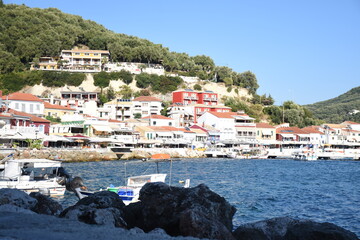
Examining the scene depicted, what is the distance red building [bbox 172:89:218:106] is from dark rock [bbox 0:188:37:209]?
232ft

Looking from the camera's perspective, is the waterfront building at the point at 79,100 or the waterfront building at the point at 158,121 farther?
the waterfront building at the point at 79,100

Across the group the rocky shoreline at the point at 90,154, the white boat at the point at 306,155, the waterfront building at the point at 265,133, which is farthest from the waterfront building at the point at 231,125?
the rocky shoreline at the point at 90,154

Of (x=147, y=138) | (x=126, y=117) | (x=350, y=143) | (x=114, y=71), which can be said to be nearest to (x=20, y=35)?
(x=114, y=71)

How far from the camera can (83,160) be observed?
49.1 m

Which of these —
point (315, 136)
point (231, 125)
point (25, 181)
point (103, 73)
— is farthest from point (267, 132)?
point (25, 181)

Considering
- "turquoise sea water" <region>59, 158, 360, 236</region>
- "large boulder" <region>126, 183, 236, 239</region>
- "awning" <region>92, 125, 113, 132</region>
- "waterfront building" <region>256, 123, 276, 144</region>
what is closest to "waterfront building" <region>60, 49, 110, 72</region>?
"awning" <region>92, 125, 113, 132</region>

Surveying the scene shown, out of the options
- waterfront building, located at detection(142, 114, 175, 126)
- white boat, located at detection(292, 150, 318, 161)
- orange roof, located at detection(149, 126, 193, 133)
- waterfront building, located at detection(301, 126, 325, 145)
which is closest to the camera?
white boat, located at detection(292, 150, 318, 161)

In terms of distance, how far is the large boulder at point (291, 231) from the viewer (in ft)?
31.5

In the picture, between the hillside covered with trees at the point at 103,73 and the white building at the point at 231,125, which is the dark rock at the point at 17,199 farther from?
A: the hillside covered with trees at the point at 103,73

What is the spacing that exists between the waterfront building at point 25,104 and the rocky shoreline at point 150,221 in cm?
4942

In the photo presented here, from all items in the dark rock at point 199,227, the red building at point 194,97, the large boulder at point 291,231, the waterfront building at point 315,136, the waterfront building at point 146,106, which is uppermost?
the red building at point 194,97

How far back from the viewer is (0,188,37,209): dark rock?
39.4 feet

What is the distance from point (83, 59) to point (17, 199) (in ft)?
268

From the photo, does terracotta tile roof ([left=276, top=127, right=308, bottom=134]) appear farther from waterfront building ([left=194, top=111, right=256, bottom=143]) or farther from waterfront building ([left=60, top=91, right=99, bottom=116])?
waterfront building ([left=60, top=91, right=99, bottom=116])
